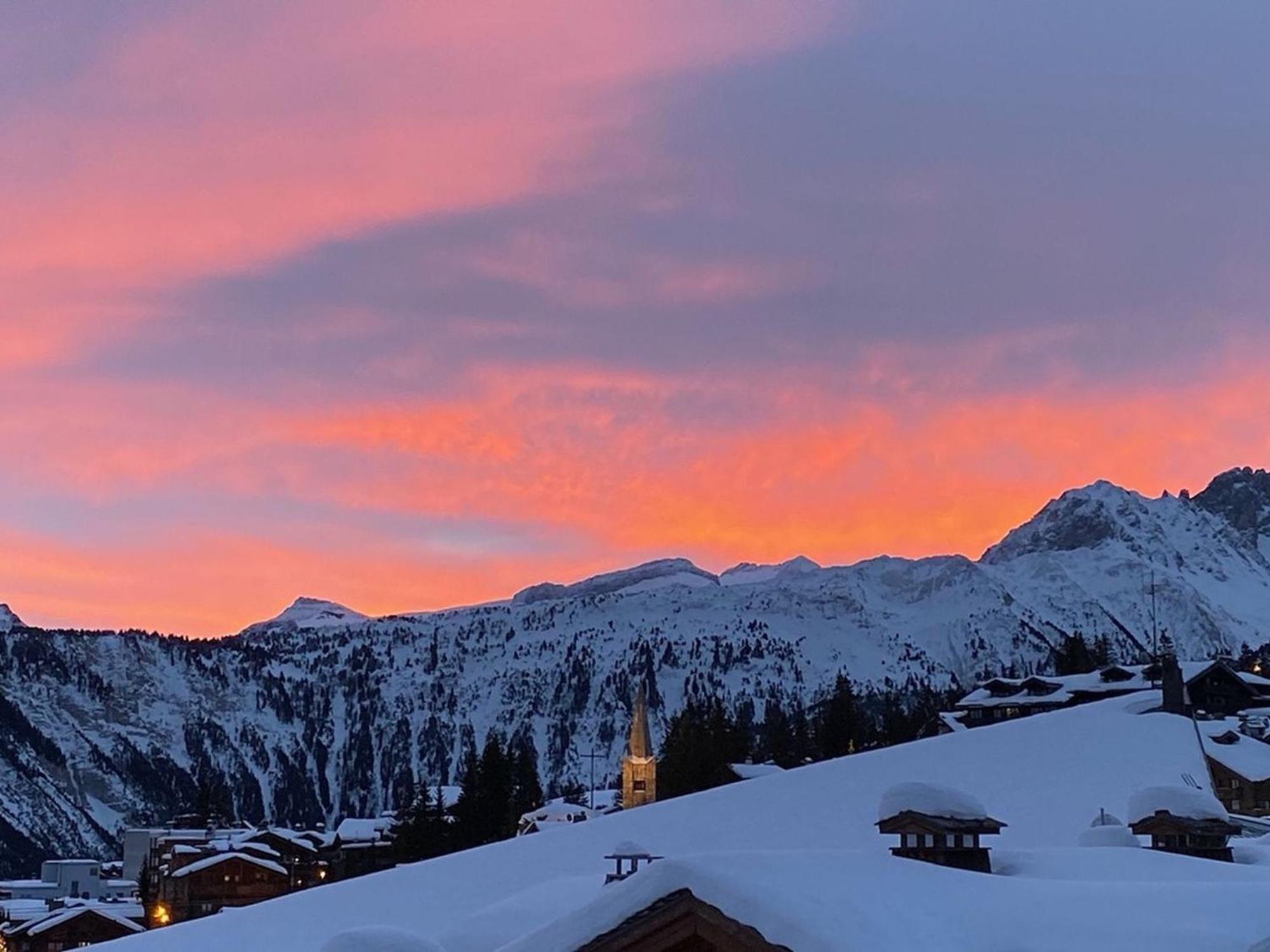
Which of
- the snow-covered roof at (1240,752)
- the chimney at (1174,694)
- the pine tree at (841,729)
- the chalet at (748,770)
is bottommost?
the snow-covered roof at (1240,752)

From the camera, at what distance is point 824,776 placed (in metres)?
61.4

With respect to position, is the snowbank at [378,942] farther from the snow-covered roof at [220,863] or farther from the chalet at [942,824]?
the snow-covered roof at [220,863]

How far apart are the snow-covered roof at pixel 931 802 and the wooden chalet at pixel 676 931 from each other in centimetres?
1023

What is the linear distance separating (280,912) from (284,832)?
272 feet

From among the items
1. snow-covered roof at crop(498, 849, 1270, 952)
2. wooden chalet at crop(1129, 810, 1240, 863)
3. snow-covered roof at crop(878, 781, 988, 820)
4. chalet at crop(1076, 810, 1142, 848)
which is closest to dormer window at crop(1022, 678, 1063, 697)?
chalet at crop(1076, 810, 1142, 848)

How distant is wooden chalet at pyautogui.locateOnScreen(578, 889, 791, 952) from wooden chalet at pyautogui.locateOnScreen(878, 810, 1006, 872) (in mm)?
10137

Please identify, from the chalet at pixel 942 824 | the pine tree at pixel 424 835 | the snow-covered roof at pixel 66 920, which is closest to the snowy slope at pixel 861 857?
the chalet at pixel 942 824

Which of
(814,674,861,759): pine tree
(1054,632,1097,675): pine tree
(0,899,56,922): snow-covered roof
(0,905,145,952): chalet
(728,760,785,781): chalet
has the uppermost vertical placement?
(1054,632,1097,675): pine tree

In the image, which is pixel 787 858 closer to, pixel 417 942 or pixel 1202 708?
pixel 417 942

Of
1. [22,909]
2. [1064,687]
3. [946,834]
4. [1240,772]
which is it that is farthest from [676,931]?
[22,909]

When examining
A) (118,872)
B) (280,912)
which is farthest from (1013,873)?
(118,872)

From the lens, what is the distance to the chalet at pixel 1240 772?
64500 mm

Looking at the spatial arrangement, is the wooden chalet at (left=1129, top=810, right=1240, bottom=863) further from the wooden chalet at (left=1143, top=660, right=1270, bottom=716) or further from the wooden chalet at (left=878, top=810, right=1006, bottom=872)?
the wooden chalet at (left=1143, top=660, right=1270, bottom=716)

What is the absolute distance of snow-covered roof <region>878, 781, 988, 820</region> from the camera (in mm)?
23688
